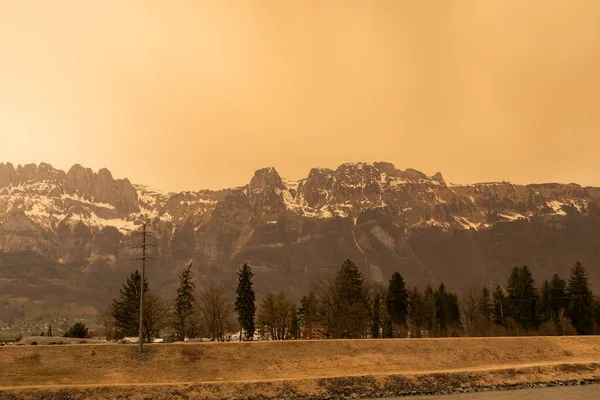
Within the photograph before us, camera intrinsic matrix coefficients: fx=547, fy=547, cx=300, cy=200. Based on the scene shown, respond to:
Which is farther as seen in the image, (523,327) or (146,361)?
(523,327)

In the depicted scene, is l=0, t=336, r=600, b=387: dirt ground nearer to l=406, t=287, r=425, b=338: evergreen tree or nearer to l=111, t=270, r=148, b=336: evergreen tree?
l=111, t=270, r=148, b=336: evergreen tree

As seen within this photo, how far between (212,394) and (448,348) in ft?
135

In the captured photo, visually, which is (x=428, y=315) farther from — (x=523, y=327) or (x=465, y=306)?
(x=465, y=306)

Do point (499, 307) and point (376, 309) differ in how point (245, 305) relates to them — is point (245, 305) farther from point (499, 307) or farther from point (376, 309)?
point (499, 307)

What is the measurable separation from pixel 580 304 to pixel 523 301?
12.6 m

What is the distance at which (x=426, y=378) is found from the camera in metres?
71.2

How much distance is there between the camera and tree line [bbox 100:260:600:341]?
11744cm

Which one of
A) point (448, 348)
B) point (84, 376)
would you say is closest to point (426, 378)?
point (448, 348)

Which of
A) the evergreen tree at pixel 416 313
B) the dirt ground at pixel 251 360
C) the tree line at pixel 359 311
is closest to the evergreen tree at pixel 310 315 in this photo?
the tree line at pixel 359 311

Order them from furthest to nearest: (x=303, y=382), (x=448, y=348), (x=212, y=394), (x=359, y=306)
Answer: (x=359, y=306) < (x=448, y=348) < (x=303, y=382) < (x=212, y=394)

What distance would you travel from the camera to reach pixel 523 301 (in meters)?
136

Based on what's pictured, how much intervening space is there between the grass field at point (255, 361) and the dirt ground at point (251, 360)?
112 millimetres

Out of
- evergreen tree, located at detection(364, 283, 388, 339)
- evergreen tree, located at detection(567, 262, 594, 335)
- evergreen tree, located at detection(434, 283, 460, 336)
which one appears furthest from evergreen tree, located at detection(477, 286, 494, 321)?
evergreen tree, located at detection(364, 283, 388, 339)

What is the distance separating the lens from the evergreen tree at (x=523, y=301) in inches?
5320
